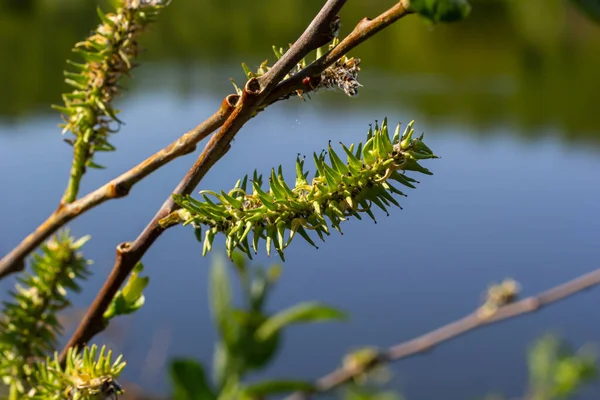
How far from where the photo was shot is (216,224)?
0.41m

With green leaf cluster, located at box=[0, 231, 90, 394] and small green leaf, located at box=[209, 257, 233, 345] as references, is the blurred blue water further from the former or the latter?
green leaf cluster, located at box=[0, 231, 90, 394]

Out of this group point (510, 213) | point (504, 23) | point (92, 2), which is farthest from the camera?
point (504, 23)

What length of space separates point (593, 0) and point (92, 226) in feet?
16.1

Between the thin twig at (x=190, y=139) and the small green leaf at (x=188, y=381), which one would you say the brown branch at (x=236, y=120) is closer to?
the thin twig at (x=190, y=139)

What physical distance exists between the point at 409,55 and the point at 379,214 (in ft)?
31.0

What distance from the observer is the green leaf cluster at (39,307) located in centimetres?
51

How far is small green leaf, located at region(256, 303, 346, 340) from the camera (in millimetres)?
1053

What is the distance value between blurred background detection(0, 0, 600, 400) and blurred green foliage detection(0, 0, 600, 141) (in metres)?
0.05

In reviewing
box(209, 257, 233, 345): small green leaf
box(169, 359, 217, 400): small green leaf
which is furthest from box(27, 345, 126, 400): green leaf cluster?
box(209, 257, 233, 345): small green leaf

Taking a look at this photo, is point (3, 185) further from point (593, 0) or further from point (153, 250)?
point (593, 0)

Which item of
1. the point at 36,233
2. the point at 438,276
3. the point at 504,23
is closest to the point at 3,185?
the point at 438,276

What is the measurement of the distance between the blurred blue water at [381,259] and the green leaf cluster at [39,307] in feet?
9.17

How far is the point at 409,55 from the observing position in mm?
12078

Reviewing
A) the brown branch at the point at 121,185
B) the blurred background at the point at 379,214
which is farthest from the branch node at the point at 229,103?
the blurred background at the point at 379,214
